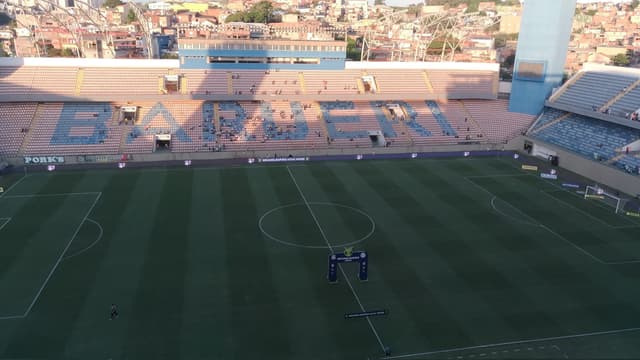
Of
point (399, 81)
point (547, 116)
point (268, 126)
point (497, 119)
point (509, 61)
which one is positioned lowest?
point (268, 126)

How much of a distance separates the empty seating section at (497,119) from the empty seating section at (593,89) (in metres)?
5.19

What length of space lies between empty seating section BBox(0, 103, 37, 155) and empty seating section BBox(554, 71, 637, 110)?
2547 inches

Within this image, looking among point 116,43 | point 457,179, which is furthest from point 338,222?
point 116,43

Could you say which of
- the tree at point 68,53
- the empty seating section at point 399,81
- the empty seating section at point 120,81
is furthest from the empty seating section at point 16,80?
the tree at point 68,53

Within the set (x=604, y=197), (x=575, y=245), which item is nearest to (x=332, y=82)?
(x=604, y=197)

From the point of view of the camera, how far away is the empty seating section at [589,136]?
154 ft

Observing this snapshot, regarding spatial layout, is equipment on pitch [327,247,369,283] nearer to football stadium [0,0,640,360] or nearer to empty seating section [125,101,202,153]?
football stadium [0,0,640,360]

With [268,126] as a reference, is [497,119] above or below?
above

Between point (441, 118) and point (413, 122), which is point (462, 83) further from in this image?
point (413, 122)

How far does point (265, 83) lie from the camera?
6259cm

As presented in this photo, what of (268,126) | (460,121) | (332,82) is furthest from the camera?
(332,82)

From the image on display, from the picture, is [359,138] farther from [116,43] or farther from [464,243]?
[116,43]

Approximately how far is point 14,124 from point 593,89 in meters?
69.1

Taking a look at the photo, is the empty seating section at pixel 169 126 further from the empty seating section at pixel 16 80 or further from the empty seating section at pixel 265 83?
the empty seating section at pixel 16 80
